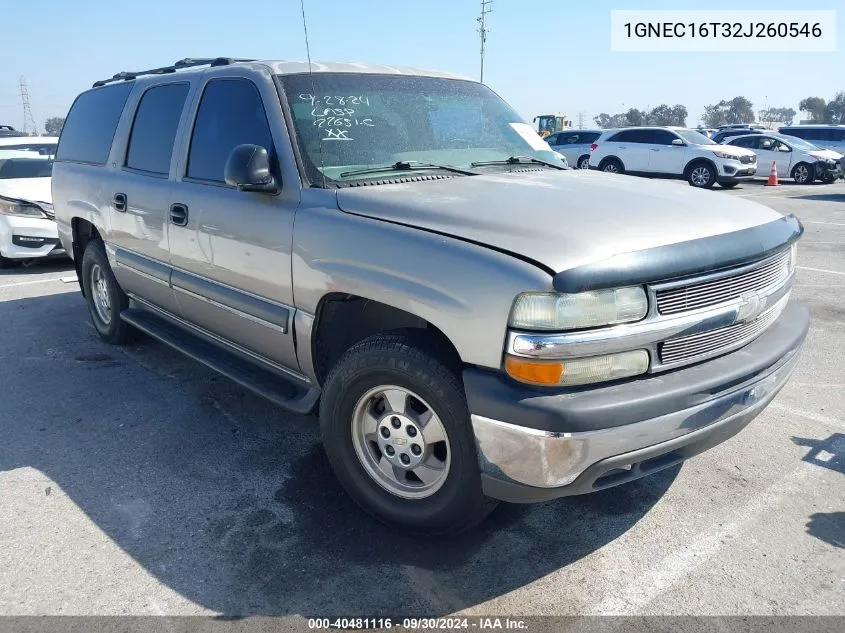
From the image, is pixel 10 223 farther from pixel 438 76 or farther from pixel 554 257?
pixel 554 257

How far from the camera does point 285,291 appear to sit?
3.18 metres

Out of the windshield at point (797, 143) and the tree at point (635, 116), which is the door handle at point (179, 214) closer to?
the windshield at point (797, 143)

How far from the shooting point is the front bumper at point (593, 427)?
222 centimetres

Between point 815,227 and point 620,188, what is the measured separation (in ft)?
33.5

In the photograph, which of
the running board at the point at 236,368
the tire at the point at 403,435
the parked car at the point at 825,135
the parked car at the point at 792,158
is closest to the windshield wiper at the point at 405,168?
the tire at the point at 403,435

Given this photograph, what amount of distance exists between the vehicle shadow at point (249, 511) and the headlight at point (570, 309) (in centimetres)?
105

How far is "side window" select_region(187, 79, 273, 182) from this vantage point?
3.39 meters

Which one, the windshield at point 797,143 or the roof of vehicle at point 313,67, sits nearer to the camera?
the roof of vehicle at point 313,67

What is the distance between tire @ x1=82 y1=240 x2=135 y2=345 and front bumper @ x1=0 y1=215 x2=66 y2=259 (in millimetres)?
3025

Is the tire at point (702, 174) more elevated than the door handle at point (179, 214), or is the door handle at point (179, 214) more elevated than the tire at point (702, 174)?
the door handle at point (179, 214)

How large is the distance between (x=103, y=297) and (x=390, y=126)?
3.27m

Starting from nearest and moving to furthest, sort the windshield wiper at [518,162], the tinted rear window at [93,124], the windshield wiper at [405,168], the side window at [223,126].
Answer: the windshield wiper at [405,168]
the side window at [223,126]
the windshield wiper at [518,162]
the tinted rear window at [93,124]

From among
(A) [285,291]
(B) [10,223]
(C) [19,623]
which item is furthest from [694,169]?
(C) [19,623]

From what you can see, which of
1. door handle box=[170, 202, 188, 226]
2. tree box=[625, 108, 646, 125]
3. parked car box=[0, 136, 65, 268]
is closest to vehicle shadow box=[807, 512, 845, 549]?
door handle box=[170, 202, 188, 226]
